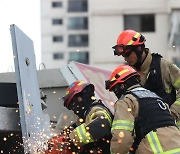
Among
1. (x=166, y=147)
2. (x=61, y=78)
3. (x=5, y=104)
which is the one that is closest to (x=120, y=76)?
(x=166, y=147)

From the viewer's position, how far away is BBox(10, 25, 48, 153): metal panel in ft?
14.4

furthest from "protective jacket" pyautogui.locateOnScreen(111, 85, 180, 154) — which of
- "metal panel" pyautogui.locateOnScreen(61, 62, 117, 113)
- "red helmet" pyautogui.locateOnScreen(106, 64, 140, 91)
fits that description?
"metal panel" pyautogui.locateOnScreen(61, 62, 117, 113)

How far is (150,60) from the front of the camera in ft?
17.6

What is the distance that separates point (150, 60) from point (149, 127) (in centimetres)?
133

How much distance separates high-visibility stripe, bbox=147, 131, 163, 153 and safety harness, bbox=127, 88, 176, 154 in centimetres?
3

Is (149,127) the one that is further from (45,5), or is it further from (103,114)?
(45,5)

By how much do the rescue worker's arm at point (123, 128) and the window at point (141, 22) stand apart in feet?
99.3

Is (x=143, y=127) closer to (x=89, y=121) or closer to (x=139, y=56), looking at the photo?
(x=89, y=121)

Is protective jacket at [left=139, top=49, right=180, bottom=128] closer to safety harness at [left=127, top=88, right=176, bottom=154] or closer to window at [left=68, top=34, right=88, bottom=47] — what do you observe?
safety harness at [left=127, top=88, right=176, bottom=154]

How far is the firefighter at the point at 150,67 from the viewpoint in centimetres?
523

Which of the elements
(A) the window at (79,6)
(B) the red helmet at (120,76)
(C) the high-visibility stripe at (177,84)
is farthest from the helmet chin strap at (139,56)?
(A) the window at (79,6)

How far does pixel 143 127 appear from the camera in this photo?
165 inches

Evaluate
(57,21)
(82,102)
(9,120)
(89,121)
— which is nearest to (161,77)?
(82,102)

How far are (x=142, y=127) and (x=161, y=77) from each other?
127 centimetres
